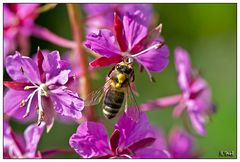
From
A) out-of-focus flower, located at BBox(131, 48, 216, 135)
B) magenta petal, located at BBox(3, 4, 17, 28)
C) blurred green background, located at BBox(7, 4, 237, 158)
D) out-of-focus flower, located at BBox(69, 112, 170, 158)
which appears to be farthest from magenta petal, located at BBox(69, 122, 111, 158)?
blurred green background, located at BBox(7, 4, 237, 158)

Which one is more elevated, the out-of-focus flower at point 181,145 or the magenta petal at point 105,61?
the magenta petal at point 105,61

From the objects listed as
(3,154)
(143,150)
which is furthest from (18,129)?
(143,150)

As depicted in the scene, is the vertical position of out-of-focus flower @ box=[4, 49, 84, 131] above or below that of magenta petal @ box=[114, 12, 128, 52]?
below

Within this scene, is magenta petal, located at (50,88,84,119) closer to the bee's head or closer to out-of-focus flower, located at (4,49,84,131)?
out-of-focus flower, located at (4,49,84,131)

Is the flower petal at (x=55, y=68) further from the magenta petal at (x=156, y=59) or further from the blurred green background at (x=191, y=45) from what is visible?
the blurred green background at (x=191, y=45)

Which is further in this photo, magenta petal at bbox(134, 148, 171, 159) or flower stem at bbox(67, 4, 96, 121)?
flower stem at bbox(67, 4, 96, 121)

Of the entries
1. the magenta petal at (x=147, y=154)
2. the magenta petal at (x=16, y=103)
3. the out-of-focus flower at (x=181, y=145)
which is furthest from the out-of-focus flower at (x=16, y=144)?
the out-of-focus flower at (x=181, y=145)

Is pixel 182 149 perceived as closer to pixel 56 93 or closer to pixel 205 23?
pixel 56 93
